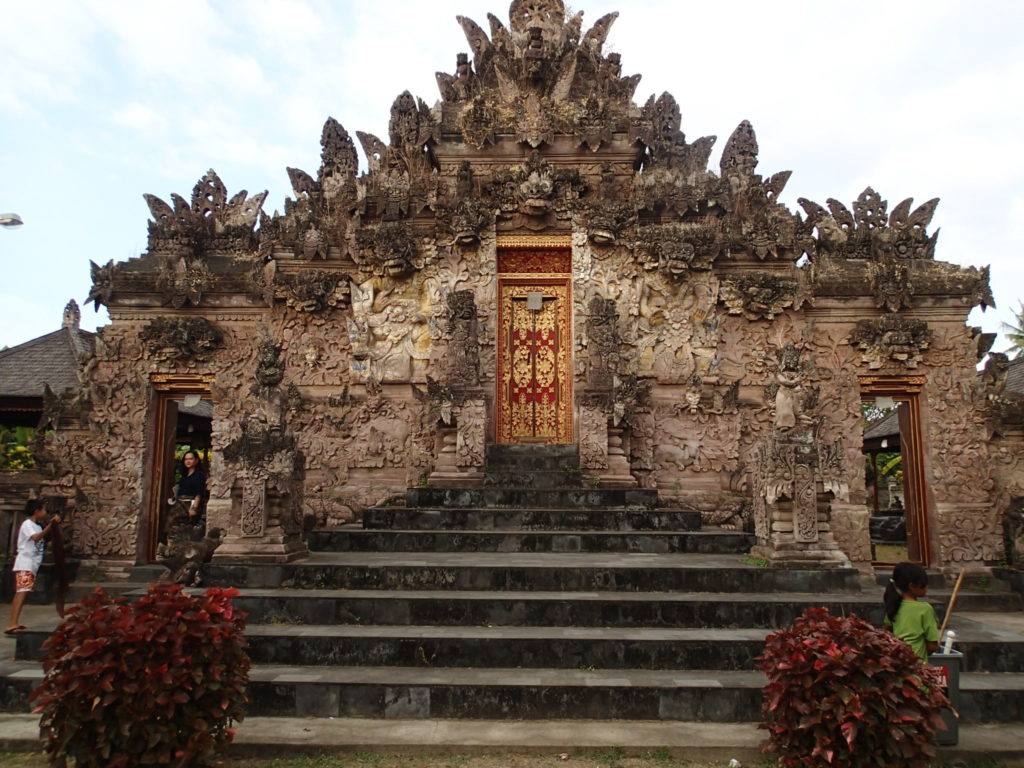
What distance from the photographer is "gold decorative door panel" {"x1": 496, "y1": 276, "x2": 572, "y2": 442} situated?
12117mm

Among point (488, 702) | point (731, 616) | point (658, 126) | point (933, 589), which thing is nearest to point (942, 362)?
point (933, 589)

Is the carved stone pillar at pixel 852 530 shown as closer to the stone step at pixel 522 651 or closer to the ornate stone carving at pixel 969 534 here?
the ornate stone carving at pixel 969 534

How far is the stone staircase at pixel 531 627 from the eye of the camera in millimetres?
A: 5801

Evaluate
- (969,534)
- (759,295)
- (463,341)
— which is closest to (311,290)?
(463,341)

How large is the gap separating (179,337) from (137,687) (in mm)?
8727

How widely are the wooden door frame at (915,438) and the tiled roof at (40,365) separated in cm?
1480

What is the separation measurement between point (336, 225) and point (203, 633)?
9149 mm

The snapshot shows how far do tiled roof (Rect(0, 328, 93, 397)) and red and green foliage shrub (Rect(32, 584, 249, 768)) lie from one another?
11.4 meters

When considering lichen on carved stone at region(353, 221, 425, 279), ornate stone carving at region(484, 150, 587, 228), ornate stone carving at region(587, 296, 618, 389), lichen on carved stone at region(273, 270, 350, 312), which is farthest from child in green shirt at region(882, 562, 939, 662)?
lichen on carved stone at region(273, 270, 350, 312)

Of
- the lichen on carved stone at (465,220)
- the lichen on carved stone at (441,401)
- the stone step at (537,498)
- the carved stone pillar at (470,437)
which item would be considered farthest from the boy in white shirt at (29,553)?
the lichen on carved stone at (465,220)

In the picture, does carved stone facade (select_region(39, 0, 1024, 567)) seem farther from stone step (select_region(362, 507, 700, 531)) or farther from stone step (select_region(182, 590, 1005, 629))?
stone step (select_region(182, 590, 1005, 629))

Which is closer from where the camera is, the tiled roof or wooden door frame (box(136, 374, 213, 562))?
wooden door frame (box(136, 374, 213, 562))

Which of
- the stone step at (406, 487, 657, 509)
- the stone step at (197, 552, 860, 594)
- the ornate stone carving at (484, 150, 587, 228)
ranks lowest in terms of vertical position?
the stone step at (197, 552, 860, 594)

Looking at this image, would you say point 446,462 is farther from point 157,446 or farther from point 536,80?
point 536,80
